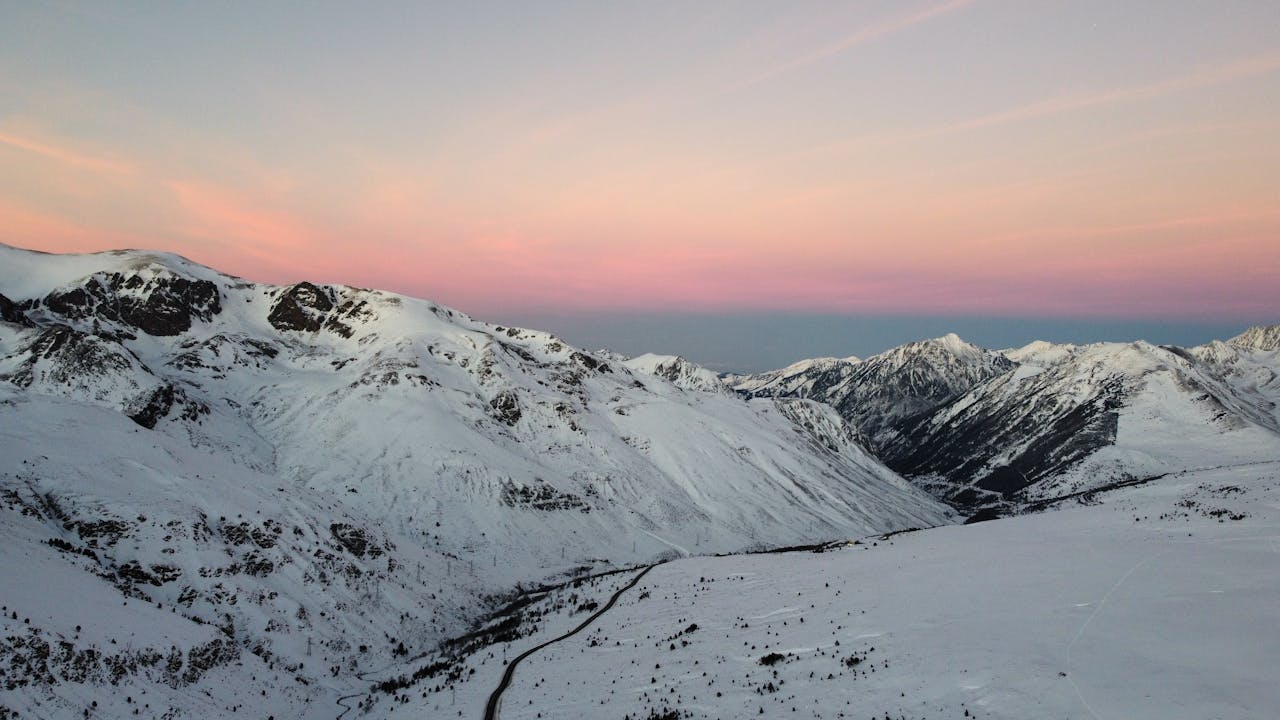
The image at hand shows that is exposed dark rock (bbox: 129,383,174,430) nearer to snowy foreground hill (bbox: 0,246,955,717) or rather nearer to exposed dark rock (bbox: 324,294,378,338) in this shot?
snowy foreground hill (bbox: 0,246,955,717)

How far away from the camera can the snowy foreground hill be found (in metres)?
37.2

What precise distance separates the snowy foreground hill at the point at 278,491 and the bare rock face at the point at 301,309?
663 millimetres

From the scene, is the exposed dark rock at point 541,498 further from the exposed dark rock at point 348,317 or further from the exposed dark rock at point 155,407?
the exposed dark rock at point 348,317

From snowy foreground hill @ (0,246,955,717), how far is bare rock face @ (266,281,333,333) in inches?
26.1

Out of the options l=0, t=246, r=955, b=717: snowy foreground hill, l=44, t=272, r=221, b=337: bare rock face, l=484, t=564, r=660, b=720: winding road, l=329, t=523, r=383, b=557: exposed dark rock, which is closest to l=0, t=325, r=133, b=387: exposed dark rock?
l=0, t=246, r=955, b=717: snowy foreground hill

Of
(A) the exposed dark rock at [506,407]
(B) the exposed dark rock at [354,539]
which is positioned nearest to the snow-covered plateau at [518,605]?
(B) the exposed dark rock at [354,539]

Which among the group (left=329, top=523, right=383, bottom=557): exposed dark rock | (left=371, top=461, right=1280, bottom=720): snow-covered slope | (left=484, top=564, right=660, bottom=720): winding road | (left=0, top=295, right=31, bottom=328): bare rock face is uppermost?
(left=0, top=295, right=31, bottom=328): bare rock face

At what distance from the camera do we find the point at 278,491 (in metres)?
69.6

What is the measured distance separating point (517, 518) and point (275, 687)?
9118 cm

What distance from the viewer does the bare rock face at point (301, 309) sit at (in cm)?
18620

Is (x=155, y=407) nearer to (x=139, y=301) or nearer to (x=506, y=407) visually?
(x=139, y=301)

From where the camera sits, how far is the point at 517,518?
430 ft

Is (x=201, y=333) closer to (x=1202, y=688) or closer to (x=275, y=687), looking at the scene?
(x=275, y=687)

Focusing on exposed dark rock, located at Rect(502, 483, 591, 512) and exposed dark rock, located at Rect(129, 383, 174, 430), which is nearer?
exposed dark rock, located at Rect(129, 383, 174, 430)
